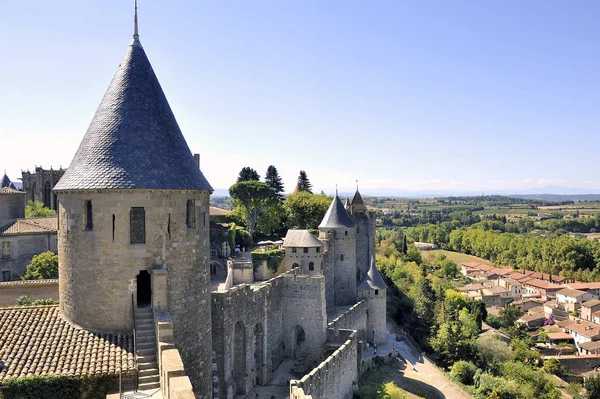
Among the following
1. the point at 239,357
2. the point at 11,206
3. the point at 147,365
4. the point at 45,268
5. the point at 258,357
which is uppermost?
the point at 11,206

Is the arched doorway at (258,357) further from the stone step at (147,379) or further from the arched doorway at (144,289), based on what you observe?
the stone step at (147,379)

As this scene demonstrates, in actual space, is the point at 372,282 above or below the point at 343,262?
below

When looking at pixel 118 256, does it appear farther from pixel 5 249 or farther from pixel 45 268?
pixel 5 249

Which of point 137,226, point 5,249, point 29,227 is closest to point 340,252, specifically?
point 29,227

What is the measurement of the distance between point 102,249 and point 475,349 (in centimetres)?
4210

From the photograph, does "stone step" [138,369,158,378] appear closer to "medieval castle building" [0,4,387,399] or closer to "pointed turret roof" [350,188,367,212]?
"medieval castle building" [0,4,387,399]

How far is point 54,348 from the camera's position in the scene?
11188 mm

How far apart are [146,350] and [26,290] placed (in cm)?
1233

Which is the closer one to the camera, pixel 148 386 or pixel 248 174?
pixel 148 386

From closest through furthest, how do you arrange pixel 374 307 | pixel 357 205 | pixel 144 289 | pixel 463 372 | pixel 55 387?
pixel 55 387
pixel 144 289
pixel 374 307
pixel 463 372
pixel 357 205

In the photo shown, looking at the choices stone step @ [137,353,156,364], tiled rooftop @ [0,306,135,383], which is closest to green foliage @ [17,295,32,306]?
tiled rooftop @ [0,306,135,383]

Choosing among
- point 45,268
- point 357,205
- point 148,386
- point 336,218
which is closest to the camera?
point 148,386

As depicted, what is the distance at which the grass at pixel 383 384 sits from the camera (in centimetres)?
2631

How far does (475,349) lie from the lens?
4522 cm
